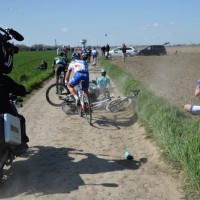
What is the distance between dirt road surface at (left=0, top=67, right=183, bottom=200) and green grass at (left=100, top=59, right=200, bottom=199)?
0.63 feet

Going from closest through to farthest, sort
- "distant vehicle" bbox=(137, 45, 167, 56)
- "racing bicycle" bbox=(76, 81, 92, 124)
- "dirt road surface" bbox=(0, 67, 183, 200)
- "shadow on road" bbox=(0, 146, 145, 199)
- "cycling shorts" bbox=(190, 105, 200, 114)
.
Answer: "dirt road surface" bbox=(0, 67, 183, 200) < "shadow on road" bbox=(0, 146, 145, 199) < "cycling shorts" bbox=(190, 105, 200, 114) < "racing bicycle" bbox=(76, 81, 92, 124) < "distant vehicle" bbox=(137, 45, 167, 56)

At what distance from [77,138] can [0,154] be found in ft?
9.37

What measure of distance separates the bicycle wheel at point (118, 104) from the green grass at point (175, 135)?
23.2 inches

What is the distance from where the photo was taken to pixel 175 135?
6402mm

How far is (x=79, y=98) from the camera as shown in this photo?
10.1 metres

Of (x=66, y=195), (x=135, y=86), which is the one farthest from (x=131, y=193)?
(x=135, y=86)

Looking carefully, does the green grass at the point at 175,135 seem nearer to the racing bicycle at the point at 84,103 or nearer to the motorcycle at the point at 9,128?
the racing bicycle at the point at 84,103

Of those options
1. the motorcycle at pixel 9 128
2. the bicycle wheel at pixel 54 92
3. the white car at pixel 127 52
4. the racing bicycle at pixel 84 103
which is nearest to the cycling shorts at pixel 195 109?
the racing bicycle at pixel 84 103

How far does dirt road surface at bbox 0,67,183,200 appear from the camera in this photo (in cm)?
523

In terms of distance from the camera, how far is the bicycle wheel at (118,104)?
1030cm

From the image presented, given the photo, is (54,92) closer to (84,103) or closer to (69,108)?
(69,108)

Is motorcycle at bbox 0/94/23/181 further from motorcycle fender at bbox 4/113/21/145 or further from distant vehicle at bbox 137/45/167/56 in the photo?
distant vehicle at bbox 137/45/167/56

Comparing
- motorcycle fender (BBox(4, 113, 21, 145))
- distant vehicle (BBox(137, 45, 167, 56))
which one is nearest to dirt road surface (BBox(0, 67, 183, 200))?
motorcycle fender (BBox(4, 113, 21, 145))

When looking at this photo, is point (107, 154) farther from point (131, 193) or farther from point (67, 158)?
point (131, 193)
